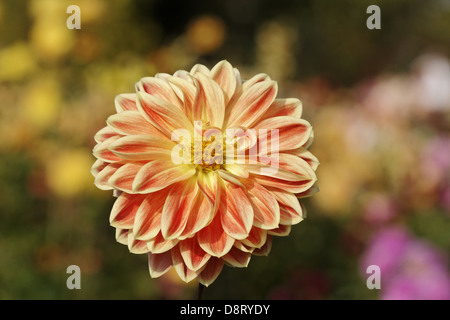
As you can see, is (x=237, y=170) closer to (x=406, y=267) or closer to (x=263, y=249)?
(x=263, y=249)

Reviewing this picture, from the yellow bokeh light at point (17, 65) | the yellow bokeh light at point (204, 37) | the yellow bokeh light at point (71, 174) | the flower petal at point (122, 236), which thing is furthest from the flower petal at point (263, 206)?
the yellow bokeh light at point (204, 37)

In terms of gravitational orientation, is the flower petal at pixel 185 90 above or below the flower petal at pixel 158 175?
above

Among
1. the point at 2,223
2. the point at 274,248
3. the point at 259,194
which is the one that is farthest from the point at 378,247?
the point at 2,223

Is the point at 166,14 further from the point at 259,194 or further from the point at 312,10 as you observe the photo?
the point at 259,194

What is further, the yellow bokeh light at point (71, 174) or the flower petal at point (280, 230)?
the yellow bokeh light at point (71, 174)

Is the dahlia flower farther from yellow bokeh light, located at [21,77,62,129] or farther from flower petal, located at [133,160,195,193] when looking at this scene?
yellow bokeh light, located at [21,77,62,129]

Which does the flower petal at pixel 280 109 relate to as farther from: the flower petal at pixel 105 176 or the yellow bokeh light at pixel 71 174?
the yellow bokeh light at pixel 71 174

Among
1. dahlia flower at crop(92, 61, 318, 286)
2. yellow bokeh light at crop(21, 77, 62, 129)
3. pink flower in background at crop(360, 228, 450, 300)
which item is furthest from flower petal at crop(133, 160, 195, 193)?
yellow bokeh light at crop(21, 77, 62, 129)
